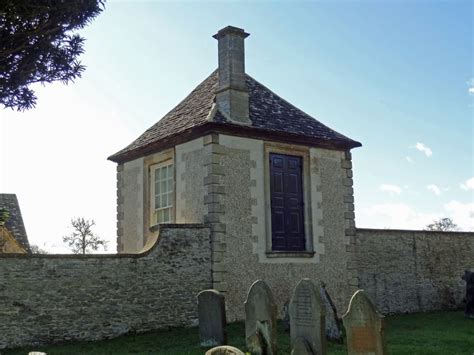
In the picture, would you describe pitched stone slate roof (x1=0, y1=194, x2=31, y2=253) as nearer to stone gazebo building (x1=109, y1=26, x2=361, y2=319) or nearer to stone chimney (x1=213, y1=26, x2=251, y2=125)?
stone gazebo building (x1=109, y1=26, x2=361, y2=319)

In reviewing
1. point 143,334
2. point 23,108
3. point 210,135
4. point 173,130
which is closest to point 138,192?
point 173,130

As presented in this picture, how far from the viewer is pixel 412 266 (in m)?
20.4

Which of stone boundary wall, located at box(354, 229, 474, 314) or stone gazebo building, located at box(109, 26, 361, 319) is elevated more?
stone gazebo building, located at box(109, 26, 361, 319)

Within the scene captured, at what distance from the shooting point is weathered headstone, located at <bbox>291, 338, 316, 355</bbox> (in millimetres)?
9875

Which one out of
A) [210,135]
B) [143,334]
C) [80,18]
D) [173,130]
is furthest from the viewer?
[173,130]

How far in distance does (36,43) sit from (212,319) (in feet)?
21.1

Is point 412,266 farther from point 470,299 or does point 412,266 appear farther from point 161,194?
point 161,194

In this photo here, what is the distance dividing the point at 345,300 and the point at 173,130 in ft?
23.2

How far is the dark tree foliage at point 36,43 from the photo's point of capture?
10773 millimetres

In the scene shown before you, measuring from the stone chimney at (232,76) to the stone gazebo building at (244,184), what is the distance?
0.03 meters

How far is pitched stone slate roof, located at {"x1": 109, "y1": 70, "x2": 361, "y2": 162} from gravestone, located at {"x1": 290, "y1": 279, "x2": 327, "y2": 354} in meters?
6.47

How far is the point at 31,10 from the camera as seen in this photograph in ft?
34.9

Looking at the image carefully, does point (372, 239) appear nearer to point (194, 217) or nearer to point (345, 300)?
point (345, 300)

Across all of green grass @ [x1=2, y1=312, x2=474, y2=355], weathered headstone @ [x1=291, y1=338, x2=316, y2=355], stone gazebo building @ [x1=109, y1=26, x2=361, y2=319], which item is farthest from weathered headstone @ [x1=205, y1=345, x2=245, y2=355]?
stone gazebo building @ [x1=109, y1=26, x2=361, y2=319]
